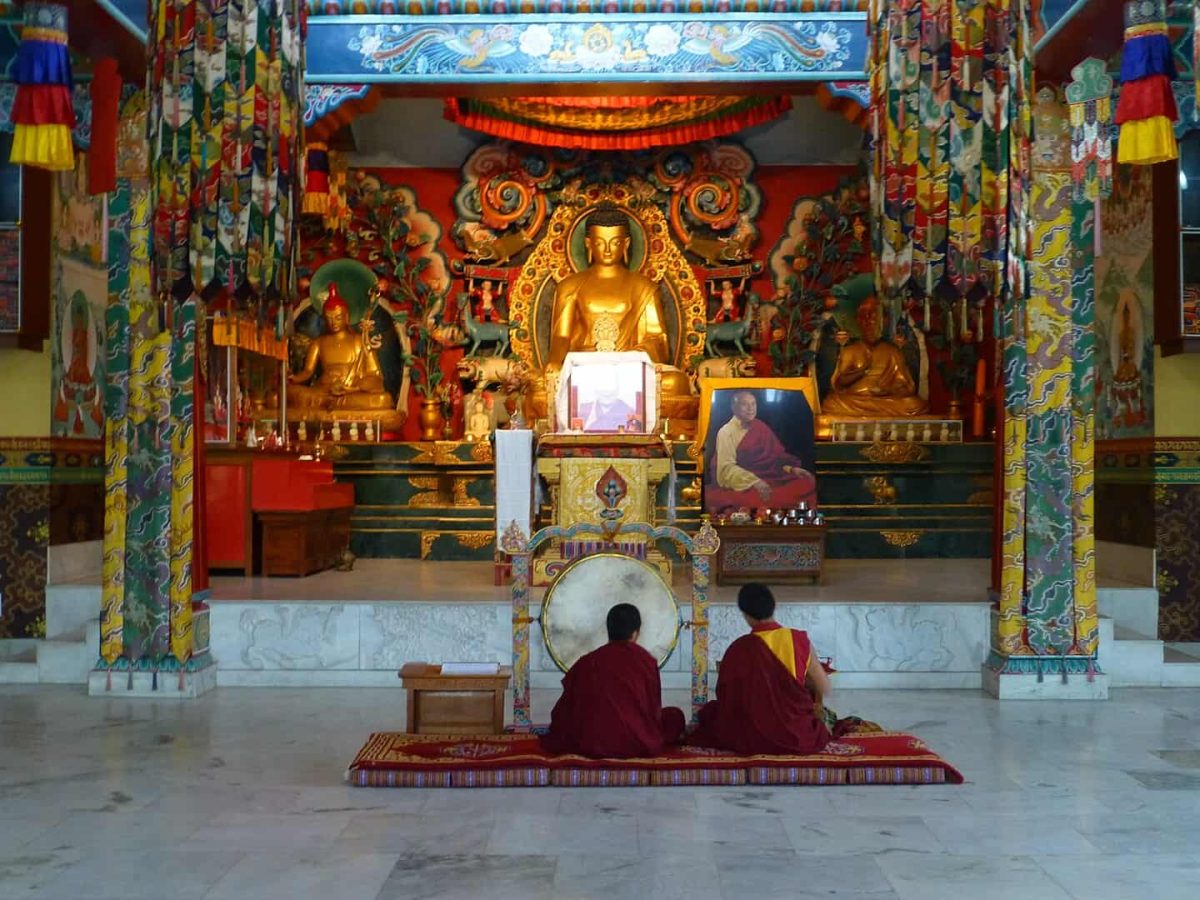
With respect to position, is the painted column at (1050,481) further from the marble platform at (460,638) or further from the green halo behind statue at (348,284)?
the green halo behind statue at (348,284)

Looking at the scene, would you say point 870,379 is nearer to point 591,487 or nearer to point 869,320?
point 869,320

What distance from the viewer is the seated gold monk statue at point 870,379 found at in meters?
11.3

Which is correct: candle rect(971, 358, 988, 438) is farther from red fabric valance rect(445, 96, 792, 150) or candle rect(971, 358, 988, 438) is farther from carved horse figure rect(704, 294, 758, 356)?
red fabric valance rect(445, 96, 792, 150)

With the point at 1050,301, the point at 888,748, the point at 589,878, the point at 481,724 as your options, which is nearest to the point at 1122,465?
the point at 1050,301

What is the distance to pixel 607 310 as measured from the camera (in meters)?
11.5

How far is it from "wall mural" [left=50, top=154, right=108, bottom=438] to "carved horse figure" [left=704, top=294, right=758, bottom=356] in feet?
16.3

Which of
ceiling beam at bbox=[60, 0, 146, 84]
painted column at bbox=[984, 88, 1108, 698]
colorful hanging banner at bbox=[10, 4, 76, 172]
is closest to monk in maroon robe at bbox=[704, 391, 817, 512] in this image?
painted column at bbox=[984, 88, 1108, 698]

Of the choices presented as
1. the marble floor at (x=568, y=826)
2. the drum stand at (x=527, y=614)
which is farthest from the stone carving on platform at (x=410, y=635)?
the drum stand at (x=527, y=614)

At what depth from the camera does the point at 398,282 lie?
11664mm

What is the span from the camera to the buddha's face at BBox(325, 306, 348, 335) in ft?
38.0

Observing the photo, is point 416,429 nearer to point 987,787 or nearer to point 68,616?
point 68,616

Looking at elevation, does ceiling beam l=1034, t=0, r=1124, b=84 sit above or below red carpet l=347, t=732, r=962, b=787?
above

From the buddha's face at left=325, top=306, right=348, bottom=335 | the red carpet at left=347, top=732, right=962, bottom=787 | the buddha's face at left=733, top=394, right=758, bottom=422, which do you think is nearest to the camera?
the red carpet at left=347, top=732, right=962, bottom=787

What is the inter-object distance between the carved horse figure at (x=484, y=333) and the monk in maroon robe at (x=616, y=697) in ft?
21.5
